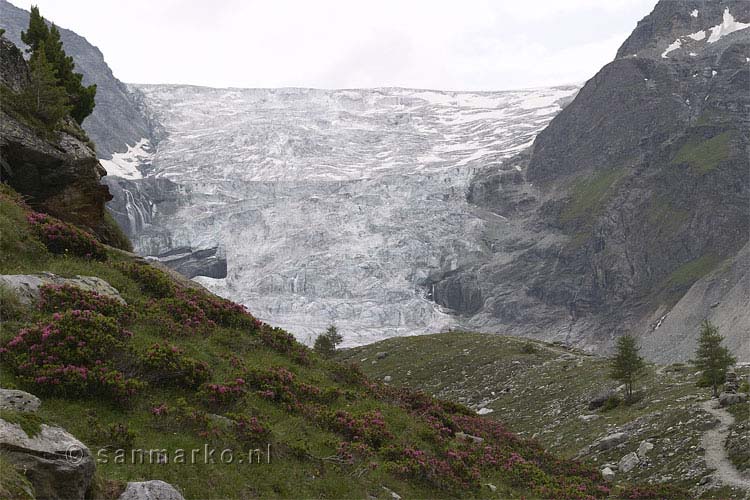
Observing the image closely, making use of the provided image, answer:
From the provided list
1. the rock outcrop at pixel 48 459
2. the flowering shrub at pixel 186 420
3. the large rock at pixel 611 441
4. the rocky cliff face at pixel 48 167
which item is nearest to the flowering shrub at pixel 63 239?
the rocky cliff face at pixel 48 167

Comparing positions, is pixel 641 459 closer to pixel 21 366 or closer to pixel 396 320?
pixel 21 366

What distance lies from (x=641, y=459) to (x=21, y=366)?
25.9 meters

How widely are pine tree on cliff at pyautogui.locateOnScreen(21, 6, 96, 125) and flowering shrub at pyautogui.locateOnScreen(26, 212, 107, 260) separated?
1971 cm

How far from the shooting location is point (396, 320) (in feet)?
491

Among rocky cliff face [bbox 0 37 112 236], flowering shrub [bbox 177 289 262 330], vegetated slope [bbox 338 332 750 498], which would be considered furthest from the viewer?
vegetated slope [bbox 338 332 750 498]

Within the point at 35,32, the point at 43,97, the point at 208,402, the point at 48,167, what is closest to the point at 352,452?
the point at 208,402

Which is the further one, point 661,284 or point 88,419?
point 661,284

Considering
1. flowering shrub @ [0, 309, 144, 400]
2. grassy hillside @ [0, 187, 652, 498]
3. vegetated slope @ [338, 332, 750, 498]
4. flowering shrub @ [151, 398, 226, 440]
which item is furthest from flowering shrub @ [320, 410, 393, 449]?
vegetated slope @ [338, 332, 750, 498]

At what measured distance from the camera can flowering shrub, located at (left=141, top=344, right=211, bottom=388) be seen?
13859mm

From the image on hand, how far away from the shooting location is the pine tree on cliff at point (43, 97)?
2647 cm

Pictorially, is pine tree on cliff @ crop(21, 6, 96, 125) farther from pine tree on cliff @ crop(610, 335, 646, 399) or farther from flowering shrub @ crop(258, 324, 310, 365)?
pine tree on cliff @ crop(610, 335, 646, 399)

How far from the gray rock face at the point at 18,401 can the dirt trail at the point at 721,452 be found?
871 inches

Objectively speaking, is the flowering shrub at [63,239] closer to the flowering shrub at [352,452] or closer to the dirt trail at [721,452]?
the flowering shrub at [352,452]

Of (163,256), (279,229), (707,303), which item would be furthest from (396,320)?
(163,256)
